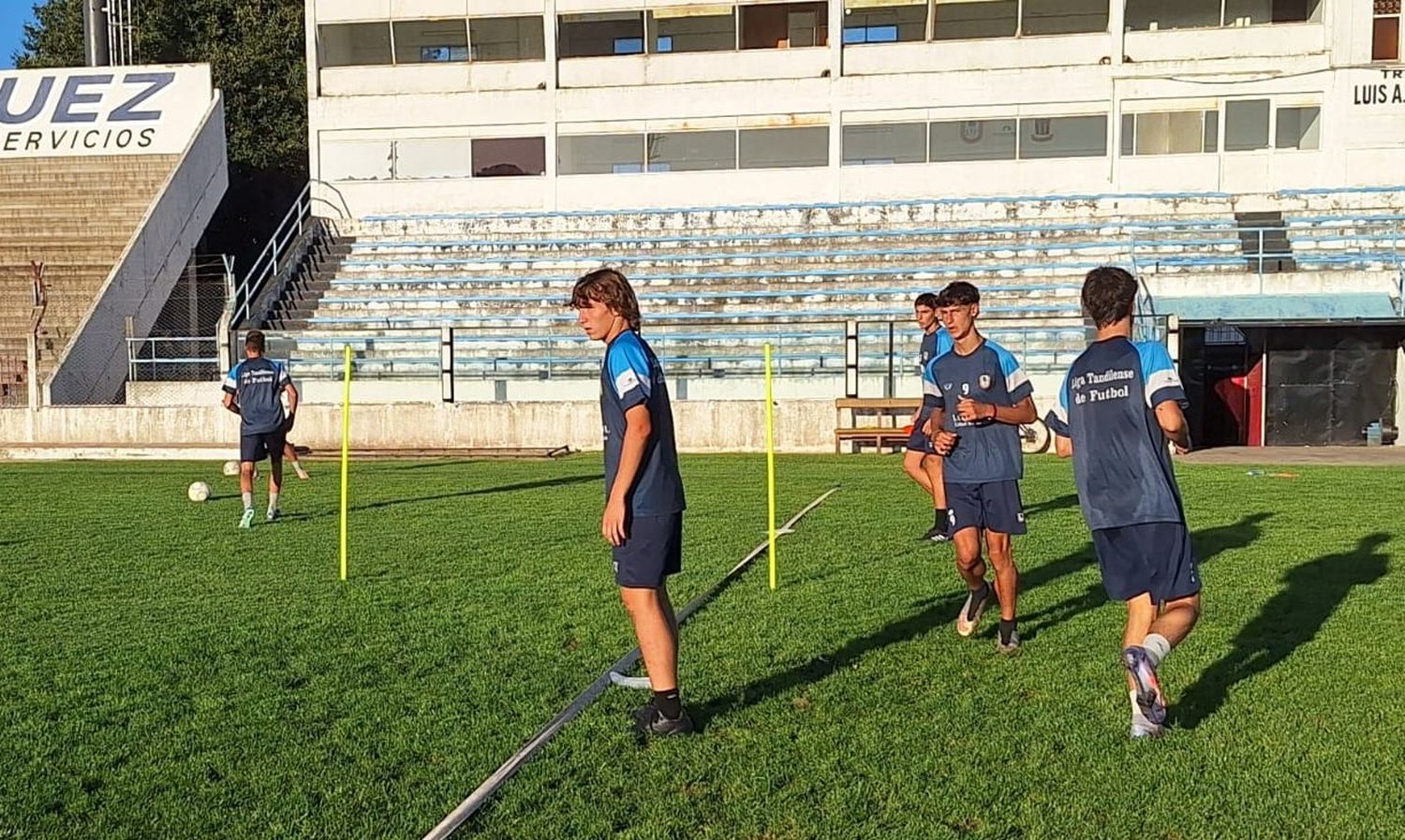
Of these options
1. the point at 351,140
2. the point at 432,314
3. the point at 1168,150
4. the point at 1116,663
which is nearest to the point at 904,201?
the point at 1168,150

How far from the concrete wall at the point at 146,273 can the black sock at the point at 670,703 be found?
1974 centimetres

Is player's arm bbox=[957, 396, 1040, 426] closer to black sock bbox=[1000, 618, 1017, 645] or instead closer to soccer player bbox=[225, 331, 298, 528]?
black sock bbox=[1000, 618, 1017, 645]

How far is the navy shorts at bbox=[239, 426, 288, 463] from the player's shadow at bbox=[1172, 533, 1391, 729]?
8.70 m

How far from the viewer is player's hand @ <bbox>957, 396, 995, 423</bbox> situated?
19.1ft

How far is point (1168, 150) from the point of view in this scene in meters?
26.8

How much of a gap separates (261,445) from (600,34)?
20.6m

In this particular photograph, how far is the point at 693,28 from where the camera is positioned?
29250 millimetres

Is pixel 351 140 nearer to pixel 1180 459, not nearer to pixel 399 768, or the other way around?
pixel 1180 459

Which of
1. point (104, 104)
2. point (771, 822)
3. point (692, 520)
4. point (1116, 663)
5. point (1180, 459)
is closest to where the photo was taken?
point (771, 822)

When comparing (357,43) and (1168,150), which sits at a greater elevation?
(357,43)

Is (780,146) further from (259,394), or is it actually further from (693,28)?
(259,394)

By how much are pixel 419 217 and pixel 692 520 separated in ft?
63.9

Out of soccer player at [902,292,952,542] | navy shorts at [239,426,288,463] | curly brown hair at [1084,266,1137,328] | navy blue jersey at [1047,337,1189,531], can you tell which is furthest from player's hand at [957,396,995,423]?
navy shorts at [239,426,288,463]

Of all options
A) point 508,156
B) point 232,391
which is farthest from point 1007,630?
point 508,156
